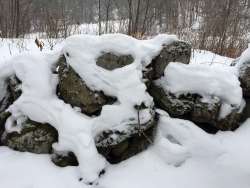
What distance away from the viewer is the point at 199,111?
271 centimetres

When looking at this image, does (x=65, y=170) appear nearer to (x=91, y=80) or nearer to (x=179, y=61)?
(x=91, y=80)

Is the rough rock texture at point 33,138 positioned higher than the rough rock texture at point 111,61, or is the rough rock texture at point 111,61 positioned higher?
the rough rock texture at point 111,61

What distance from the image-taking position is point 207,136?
264 centimetres

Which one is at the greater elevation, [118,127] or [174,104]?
[174,104]

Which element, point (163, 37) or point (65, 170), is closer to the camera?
point (65, 170)

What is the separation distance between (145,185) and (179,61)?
3.65ft

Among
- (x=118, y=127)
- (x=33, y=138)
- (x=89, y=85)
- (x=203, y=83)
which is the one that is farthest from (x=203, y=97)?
(x=33, y=138)

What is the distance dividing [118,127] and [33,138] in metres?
0.68

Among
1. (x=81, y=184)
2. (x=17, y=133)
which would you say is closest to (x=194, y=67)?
(x=81, y=184)

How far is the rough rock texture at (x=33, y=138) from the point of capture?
2617 millimetres

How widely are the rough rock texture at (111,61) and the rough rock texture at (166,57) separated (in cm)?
26

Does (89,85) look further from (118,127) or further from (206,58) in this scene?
(206,58)

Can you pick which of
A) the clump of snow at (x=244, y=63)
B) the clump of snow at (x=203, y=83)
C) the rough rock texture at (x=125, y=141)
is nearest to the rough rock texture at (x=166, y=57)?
the clump of snow at (x=203, y=83)

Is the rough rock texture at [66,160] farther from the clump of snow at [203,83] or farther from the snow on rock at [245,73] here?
the snow on rock at [245,73]
